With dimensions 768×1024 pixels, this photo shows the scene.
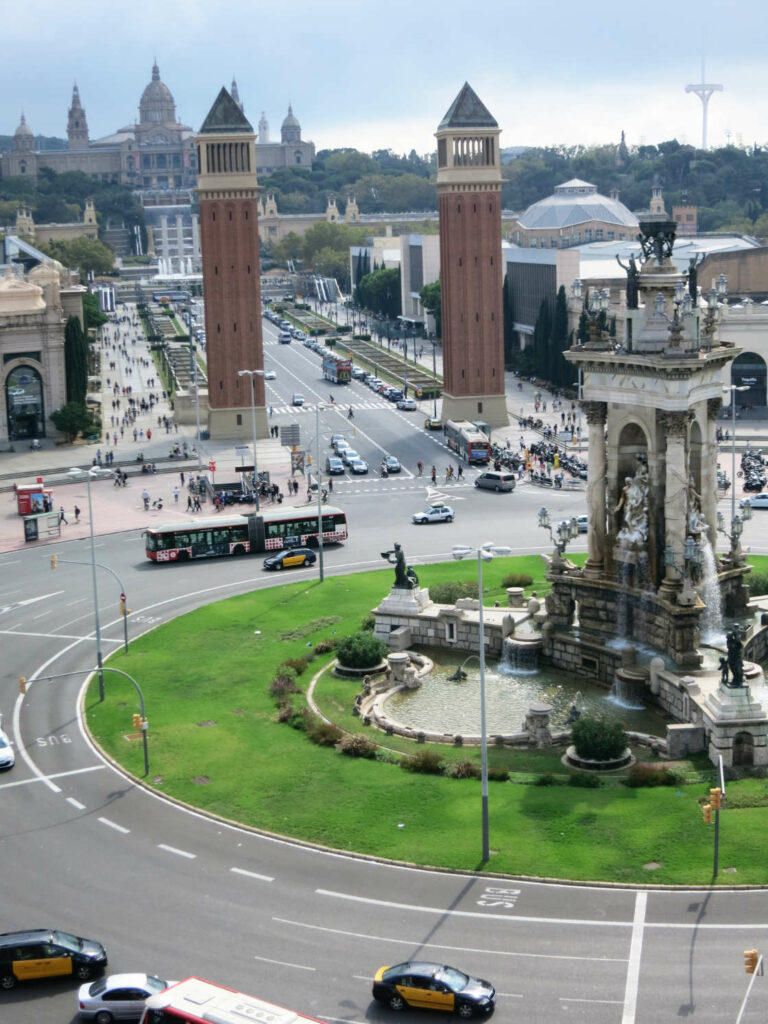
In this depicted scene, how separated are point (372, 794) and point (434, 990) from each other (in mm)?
14034

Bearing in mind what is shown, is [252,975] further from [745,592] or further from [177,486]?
[177,486]

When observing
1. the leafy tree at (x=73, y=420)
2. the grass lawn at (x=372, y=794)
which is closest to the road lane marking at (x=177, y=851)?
the grass lawn at (x=372, y=794)

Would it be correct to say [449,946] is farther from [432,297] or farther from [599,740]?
[432,297]

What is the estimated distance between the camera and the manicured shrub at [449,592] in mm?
72188

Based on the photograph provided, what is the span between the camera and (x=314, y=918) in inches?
1609

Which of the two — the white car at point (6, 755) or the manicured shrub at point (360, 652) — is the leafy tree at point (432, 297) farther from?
the white car at point (6, 755)

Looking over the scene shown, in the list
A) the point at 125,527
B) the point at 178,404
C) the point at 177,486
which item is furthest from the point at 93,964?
the point at 178,404

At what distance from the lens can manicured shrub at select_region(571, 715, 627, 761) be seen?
166 feet

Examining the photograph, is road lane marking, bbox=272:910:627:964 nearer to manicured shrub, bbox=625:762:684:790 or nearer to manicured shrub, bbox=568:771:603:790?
manicured shrub, bbox=568:771:603:790

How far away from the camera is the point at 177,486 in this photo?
4459 inches

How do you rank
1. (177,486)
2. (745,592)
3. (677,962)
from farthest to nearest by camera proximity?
(177,486) → (745,592) → (677,962)

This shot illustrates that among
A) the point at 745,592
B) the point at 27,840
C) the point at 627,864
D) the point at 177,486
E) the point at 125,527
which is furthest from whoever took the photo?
the point at 177,486

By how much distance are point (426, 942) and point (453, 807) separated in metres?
8.96

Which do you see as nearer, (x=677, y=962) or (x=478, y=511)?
(x=677, y=962)
